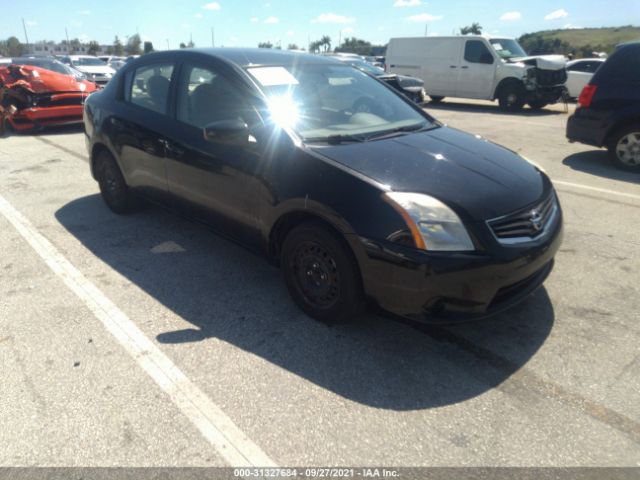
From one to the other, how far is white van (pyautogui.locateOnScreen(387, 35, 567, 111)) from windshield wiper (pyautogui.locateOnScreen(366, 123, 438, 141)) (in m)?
11.4

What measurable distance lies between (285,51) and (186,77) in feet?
2.84

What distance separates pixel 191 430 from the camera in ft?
7.30

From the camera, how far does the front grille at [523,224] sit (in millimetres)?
2602

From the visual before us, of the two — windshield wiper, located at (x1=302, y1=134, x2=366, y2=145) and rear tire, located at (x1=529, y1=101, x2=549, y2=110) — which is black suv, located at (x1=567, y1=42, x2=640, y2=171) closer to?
windshield wiper, located at (x1=302, y1=134, x2=366, y2=145)

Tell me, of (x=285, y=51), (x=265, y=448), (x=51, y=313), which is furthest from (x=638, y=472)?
(x=285, y=51)

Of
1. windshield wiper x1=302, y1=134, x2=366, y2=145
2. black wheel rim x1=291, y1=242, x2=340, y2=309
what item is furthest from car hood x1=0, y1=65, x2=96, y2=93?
black wheel rim x1=291, y1=242, x2=340, y2=309

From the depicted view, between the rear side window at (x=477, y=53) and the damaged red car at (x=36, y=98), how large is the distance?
35.5 ft

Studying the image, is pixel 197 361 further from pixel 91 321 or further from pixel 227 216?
pixel 227 216

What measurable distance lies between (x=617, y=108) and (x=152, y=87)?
6187mm

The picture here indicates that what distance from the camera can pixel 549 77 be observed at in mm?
13344

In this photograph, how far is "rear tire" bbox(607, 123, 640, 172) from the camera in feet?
22.0

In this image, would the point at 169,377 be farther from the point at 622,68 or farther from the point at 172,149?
the point at 622,68

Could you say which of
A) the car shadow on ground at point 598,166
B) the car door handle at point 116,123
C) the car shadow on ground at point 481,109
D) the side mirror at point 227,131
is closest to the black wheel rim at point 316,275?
the side mirror at point 227,131

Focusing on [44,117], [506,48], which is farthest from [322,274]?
[506,48]
